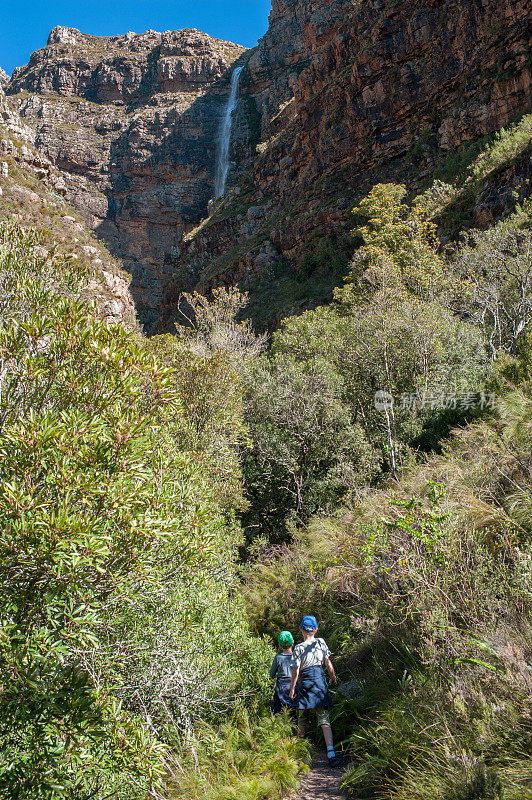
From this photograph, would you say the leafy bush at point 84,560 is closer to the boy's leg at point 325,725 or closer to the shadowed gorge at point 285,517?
the shadowed gorge at point 285,517

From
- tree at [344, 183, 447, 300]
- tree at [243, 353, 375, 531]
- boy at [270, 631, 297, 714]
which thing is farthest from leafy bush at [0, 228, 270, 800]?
tree at [344, 183, 447, 300]

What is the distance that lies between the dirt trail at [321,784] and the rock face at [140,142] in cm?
5878

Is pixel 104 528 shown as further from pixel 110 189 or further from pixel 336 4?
pixel 110 189

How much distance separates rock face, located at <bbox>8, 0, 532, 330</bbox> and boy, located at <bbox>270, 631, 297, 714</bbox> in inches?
1179

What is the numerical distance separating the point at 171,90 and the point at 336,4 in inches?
1252

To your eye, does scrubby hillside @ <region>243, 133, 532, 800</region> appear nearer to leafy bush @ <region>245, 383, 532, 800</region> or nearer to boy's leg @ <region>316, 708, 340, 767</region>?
leafy bush @ <region>245, 383, 532, 800</region>

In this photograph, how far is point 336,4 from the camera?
2077 inches

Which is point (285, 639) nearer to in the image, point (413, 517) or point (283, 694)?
point (283, 694)

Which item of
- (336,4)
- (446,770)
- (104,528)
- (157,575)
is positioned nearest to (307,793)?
(446,770)

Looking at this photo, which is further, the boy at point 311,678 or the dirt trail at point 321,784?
the boy at point 311,678

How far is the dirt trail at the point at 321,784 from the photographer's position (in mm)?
4336

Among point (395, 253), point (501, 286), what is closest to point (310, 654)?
point (501, 286)

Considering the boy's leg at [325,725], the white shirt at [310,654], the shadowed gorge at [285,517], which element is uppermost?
the shadowed gorge at [285,517]

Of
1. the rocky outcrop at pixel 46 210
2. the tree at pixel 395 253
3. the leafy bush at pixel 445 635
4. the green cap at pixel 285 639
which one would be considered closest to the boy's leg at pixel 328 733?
the leafy bush at pixel 445 635
